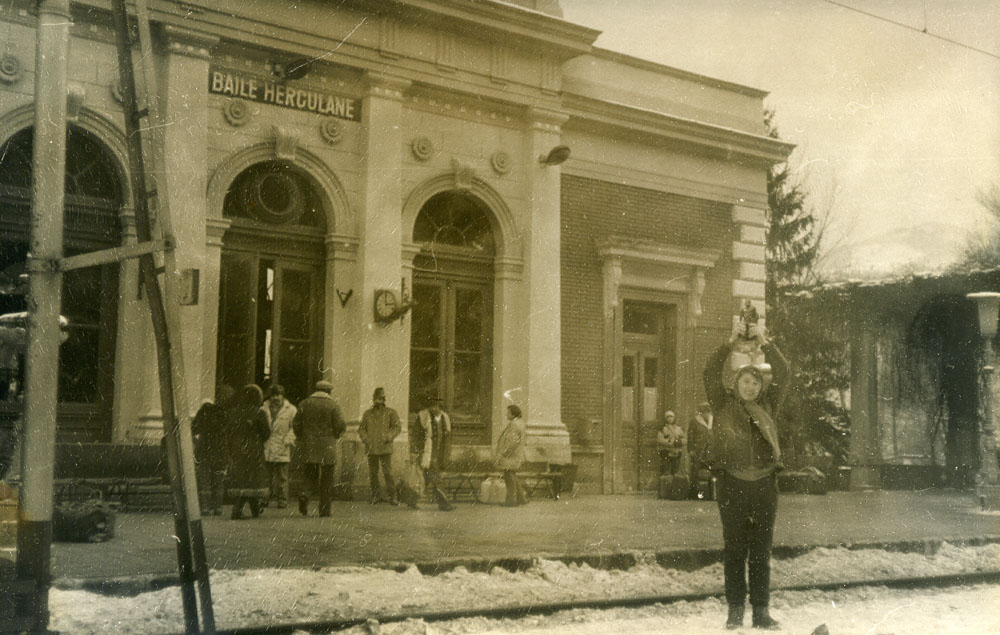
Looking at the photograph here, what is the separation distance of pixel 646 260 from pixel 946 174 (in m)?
2.70

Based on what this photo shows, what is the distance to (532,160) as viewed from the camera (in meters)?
5.75

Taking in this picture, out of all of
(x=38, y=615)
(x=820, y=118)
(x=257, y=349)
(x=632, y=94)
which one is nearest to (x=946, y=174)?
(x=820, y=118)

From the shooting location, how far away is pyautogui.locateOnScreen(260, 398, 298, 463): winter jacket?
180 inches

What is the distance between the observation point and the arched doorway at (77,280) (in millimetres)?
4141

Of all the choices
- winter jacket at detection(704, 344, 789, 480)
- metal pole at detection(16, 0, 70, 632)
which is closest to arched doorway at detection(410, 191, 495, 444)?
winter jacket at detection(704, 344, 789, 480)

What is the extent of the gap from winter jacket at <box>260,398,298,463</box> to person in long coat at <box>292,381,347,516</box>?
0.03m

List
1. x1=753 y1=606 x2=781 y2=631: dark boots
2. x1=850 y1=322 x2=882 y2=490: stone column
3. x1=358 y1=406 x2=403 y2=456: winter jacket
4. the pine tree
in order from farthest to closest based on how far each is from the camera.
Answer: x1=850 y1=322 x2=882 y2=490: stone column < the pine tree < x1=753 y1=606 x2=781 y2=631: dark boots < x1=358 y1=406 x2=403 y2=456: winter jacket

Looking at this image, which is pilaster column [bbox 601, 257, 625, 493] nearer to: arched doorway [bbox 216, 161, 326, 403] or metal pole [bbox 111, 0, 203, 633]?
arched doorway [bbox 216, 161, 326, 403]

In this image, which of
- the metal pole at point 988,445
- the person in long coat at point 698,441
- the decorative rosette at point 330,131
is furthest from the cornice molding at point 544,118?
the metal pole at point 988,445

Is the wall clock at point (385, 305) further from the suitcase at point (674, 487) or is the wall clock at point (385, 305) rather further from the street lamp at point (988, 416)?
the street lamp at point (988, 416)

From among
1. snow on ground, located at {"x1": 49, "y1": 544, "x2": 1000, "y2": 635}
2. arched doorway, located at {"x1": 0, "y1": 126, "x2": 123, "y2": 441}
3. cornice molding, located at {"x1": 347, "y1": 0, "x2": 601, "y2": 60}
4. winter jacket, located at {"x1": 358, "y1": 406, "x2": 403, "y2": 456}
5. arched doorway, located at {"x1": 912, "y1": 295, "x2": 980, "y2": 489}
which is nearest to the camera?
arched doorway, located at {"x1": 0, "y1": 126, "x2": 123, "y2": 441}

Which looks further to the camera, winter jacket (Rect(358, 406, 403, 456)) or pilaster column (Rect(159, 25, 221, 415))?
winter jacket (Rect(358, 406, 403, 456))

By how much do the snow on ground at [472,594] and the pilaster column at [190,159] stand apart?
96cm

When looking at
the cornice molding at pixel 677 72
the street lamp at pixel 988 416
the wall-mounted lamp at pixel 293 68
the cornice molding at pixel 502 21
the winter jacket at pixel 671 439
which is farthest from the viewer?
the street lamp at pixel 988 416
